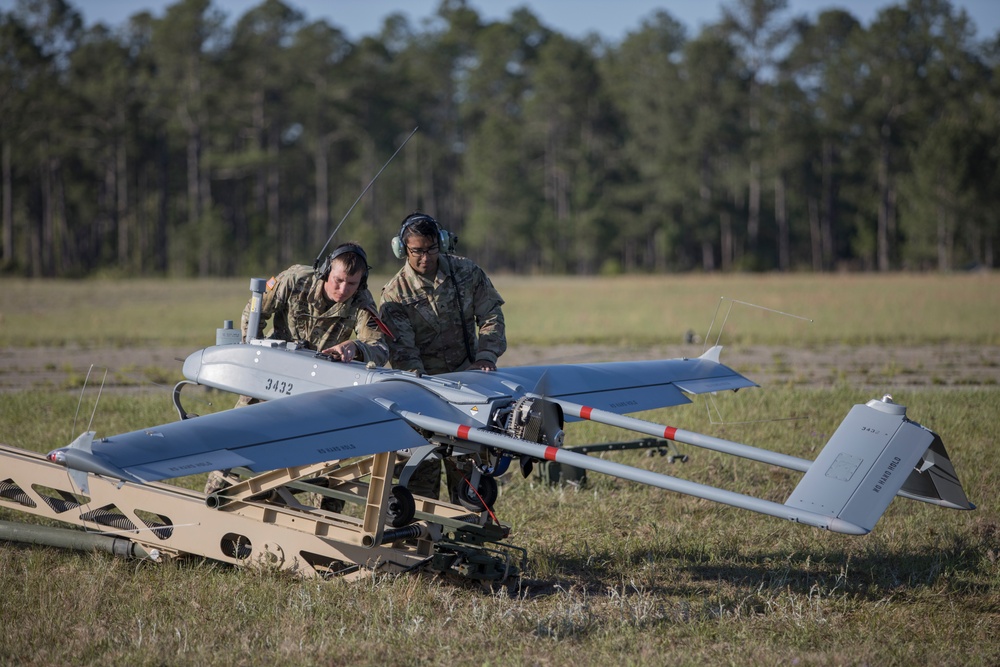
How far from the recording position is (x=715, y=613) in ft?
20.7

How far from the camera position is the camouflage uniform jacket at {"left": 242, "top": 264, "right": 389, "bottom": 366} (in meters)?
7.84

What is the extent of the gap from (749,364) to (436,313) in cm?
1297

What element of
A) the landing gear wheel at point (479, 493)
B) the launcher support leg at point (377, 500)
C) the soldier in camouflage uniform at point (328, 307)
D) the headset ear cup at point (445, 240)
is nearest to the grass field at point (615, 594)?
the launcher support leg at point (377, 500)

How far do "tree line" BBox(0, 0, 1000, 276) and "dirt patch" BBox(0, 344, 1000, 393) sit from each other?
154 feet

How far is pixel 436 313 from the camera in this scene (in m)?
7.94

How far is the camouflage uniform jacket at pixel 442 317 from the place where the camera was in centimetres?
788

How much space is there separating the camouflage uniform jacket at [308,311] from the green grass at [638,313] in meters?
8.26

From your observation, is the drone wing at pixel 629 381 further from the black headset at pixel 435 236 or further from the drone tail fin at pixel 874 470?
the drone tail fin at pixel 874 470

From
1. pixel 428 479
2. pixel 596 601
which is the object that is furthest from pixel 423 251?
pixel 596 601

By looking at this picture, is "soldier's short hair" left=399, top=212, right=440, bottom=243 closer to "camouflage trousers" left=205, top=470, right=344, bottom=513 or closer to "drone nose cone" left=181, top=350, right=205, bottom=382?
"drone nose cone" left=181, top=350, right=205, bottom=382

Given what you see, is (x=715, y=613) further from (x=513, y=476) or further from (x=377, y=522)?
(x=513, y=476)

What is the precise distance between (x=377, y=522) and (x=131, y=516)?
84.1 inches

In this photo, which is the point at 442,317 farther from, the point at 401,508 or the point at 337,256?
the point at 401,508

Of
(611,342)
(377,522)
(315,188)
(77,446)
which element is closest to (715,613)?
(377,522)
